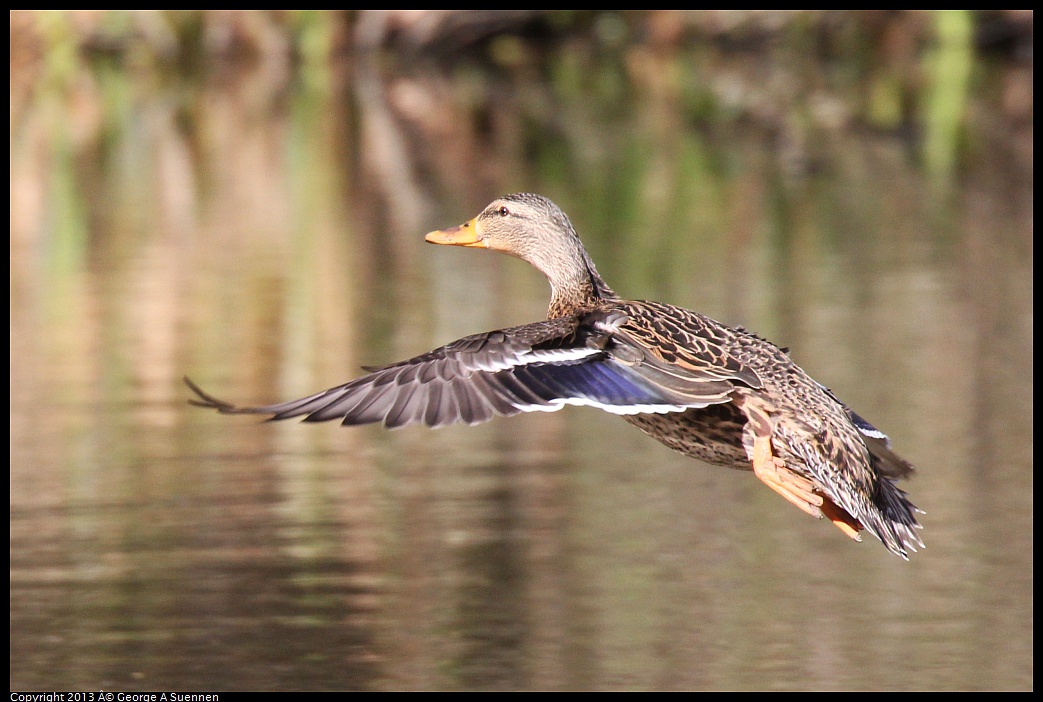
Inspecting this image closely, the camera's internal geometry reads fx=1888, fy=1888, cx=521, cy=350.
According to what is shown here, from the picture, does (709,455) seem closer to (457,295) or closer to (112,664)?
(112,664)

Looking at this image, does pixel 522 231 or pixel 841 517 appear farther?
pixel 522 231

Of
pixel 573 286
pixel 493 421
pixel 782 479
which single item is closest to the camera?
pixel 782 479

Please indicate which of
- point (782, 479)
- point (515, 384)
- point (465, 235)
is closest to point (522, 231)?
point (465, 235)

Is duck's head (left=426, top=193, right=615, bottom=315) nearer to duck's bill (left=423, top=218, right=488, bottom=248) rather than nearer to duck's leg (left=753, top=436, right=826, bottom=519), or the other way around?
duck's bill (left=423, top=218, right=488, bottom=248)

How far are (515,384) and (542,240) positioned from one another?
4.09 ft

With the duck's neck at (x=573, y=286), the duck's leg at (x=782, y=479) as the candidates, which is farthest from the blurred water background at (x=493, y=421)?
the duck's leg at (x=782, y=479)

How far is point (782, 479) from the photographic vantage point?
532 centimetres

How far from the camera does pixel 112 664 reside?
702cm

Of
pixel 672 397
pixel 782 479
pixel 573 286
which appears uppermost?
pixel 573 286

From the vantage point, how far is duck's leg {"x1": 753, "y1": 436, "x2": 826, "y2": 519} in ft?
17.4

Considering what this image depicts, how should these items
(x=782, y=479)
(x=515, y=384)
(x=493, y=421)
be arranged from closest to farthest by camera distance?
1. (x=515, y=384)
2. (x=782, y=479)
3. (x=493, y=421)

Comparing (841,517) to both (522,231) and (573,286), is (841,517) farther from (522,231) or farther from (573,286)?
(522,231)

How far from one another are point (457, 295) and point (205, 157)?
357 inches

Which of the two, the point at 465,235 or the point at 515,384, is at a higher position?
the point at 465,235
